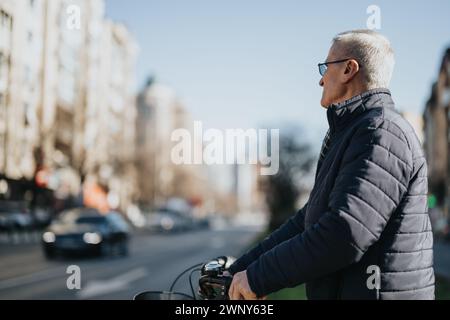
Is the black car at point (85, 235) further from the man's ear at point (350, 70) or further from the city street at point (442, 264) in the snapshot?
the man's ear at point (350, 70)

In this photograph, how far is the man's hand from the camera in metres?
1.82

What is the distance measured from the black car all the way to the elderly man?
13.3m

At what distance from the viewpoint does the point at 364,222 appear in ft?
5.56

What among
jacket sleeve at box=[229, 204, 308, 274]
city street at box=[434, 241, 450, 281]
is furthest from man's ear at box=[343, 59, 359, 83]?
city street at box=[434, 241, 450, 281]

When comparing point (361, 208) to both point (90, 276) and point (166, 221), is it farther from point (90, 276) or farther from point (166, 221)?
point (166, 221)

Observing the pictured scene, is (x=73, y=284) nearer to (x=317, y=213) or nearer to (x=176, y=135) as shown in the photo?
(x=176, y=135)

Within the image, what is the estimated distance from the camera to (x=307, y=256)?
1729 millimetres

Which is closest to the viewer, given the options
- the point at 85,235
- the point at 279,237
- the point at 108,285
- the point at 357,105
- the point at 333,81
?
the point at 357,105

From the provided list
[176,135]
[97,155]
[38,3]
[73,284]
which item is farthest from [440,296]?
[97,155]

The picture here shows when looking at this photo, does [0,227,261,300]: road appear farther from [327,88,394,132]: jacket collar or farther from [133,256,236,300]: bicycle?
[327,88,394,132]: jacket collar

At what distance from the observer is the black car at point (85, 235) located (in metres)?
14.7

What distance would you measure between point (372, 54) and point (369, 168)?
46 centimetres

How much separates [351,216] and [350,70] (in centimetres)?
57

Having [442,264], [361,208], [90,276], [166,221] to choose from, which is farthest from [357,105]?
[166,221]
